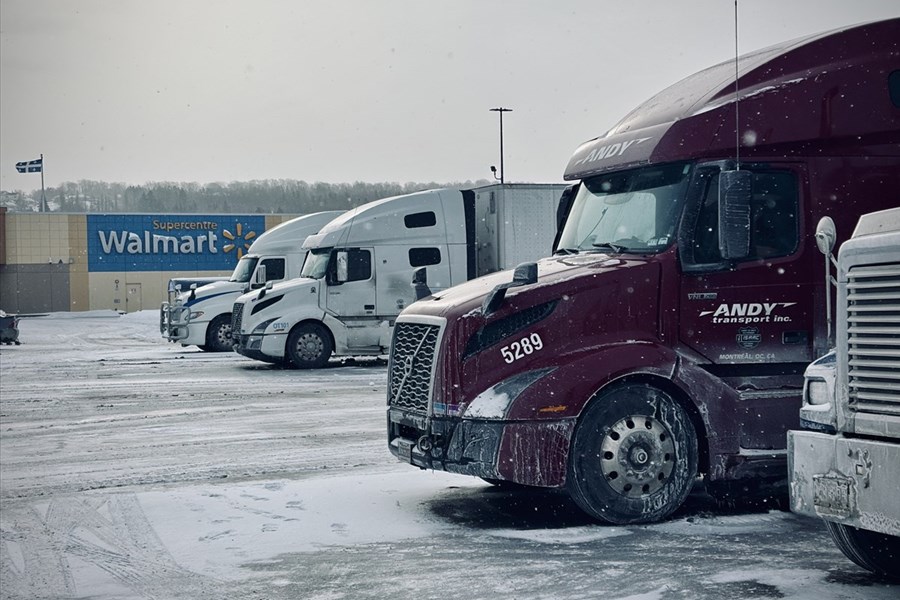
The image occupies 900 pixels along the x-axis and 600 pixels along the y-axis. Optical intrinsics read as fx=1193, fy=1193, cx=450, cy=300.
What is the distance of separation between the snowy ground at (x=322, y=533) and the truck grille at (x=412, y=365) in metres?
0.81

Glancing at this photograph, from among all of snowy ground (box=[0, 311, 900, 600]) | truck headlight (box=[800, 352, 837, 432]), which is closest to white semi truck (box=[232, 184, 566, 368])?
snowy ground (box=[0, 311, 900, 600])

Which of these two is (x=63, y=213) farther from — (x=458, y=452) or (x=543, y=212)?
(x=458, y=452)

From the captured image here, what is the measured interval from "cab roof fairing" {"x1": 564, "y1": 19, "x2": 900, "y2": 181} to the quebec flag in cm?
9231

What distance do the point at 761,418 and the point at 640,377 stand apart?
3.10ft

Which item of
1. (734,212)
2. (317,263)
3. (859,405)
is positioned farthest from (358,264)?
(859,405)

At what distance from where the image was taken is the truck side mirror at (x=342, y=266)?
22.4 meters

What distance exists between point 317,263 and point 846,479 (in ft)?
58.3

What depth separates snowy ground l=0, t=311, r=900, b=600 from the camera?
647 cm

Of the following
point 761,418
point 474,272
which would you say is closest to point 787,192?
point 761,418

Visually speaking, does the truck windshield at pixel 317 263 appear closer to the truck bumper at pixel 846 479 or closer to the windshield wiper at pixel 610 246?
the windshield wiper at pixel 610 246

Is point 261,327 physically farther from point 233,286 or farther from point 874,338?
point 874,338

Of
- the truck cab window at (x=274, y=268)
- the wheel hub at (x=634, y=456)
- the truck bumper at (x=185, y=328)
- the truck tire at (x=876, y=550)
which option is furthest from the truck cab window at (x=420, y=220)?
the truck tire at (x=876, y=550)

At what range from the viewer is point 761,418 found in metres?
8.29

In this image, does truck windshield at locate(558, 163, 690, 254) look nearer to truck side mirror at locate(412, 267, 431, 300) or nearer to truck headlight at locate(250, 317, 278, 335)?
truck side mirror at locate(412, 267, 431, 300)
